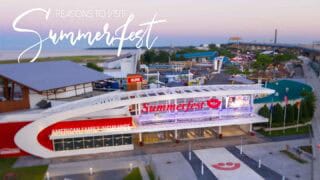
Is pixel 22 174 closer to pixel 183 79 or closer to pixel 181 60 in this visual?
pixel 183 79

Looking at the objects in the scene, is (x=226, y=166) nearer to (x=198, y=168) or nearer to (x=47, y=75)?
(x=198, y=168)

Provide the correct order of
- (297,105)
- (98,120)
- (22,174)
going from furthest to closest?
(297,105) → (98,120) → (22,174)

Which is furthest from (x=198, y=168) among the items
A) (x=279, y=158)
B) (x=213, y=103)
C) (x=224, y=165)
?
(x=213, y=103)

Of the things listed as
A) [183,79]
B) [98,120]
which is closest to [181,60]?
[183,79]

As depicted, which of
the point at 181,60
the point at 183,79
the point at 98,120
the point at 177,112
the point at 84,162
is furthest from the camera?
the point at 181,60

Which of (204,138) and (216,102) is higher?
(216,102)

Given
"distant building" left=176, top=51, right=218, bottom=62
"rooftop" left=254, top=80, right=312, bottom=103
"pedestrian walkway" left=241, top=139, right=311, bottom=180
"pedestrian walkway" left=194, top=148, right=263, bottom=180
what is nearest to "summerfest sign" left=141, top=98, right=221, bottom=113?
"pedestrian walkway" left=194, top=148, right=263, bottom=180

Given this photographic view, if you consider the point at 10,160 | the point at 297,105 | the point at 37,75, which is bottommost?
the point at 10,160

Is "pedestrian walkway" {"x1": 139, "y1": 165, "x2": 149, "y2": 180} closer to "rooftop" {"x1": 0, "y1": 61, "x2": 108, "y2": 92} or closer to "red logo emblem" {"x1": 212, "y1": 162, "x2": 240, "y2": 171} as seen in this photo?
"red logo emblem" {"x1": 212, "y1": 162, "x2": 240, "y2": 171}
